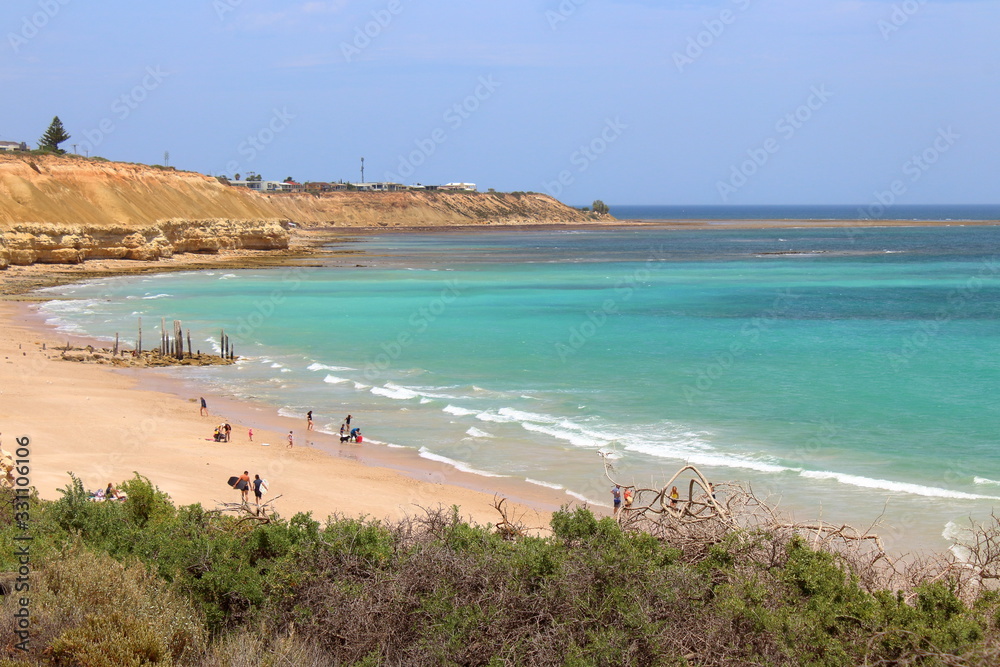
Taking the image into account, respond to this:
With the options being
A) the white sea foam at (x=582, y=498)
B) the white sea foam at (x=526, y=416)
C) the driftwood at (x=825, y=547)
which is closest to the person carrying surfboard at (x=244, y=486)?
the white sea foam at (x=582, y=498)

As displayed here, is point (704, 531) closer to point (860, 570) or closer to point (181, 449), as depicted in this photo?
point (860, 570)

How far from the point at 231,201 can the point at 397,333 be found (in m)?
60.5

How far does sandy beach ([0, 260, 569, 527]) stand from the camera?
1656cm

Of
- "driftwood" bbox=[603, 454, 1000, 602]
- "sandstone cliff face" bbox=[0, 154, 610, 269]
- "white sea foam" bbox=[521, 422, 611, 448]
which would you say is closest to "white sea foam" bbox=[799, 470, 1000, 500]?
"white sea foam" bbox=[521, 422, 611, 448]

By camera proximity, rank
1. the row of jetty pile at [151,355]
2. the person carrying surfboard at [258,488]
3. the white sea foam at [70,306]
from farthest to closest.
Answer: the white sea foam at [70,306] < the row of jetty pile at [151,355] < the person carrying surfboard at [258,488]

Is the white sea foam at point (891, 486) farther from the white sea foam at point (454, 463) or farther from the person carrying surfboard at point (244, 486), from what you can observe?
the person carrying surfboard at point (244, 486)

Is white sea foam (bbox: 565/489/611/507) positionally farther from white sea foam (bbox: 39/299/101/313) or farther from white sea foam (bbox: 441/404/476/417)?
white sea foam (bbox: 39/299/101/313)

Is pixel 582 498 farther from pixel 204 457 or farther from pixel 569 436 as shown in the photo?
pixel 204 457

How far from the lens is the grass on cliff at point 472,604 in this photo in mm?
6848

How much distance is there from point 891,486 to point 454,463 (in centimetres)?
887

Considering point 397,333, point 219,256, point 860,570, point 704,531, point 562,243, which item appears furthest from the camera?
point 562,243

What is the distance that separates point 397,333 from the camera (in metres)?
39.4

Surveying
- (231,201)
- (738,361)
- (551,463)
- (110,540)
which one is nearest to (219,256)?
(231,201)

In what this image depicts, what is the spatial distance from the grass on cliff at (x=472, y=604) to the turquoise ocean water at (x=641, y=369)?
8223mm
